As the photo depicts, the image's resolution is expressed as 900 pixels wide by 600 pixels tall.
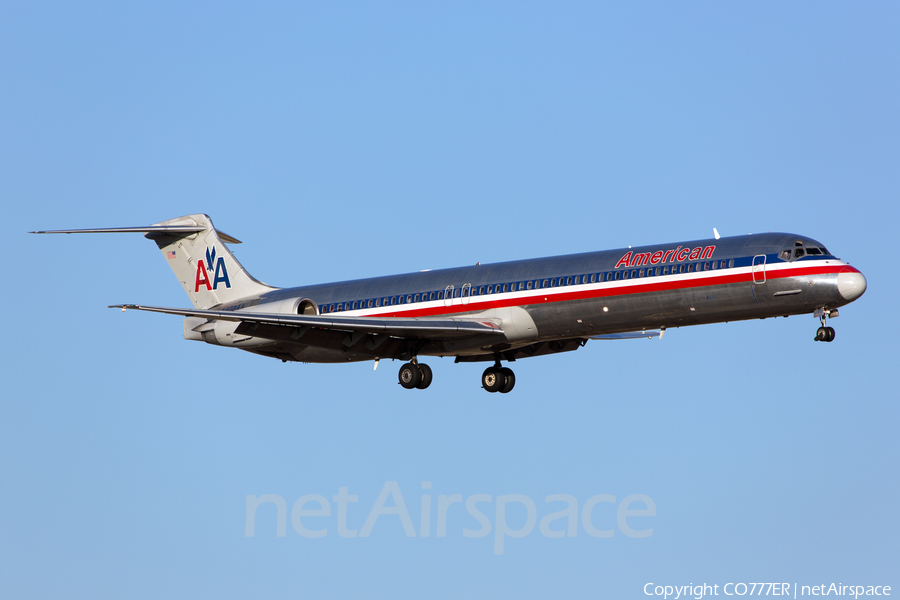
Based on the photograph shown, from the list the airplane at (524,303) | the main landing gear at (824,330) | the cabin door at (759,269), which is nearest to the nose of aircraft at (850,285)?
the airplane at (524,303)

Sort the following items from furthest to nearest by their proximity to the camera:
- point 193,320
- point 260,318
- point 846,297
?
point 193,320
point 260,318
point 846,297

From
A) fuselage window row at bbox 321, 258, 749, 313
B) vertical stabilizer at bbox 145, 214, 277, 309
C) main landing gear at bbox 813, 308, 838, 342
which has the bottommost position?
main landing gear at bbox 813, 308, 838, 342

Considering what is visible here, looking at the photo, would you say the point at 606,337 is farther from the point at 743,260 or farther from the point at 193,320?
the point at 193,320

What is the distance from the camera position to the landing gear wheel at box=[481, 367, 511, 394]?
1375 inches

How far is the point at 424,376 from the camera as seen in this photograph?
3291 centimetres

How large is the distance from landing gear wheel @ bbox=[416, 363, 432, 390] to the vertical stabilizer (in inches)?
309

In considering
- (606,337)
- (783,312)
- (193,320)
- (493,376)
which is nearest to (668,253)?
(783,312)

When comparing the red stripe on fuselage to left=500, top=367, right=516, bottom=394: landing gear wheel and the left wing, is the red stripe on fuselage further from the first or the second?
left=500, top=367, right=516, bottom=394: landing gear wheel

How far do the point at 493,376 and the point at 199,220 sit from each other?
12.0m

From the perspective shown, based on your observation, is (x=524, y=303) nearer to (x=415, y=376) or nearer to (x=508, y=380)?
(x=415, y=376)

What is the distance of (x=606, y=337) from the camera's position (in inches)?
1336

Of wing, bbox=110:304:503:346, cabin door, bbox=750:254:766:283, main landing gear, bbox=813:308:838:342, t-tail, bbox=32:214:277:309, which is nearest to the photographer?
main landing gear, bbox=813:308:838:342

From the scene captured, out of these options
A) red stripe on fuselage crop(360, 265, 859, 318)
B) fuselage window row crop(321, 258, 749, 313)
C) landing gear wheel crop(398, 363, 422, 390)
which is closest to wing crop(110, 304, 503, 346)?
red stripe on fuselage crop(360, 265, 859, 318)

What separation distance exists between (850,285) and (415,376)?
40.4 ft
